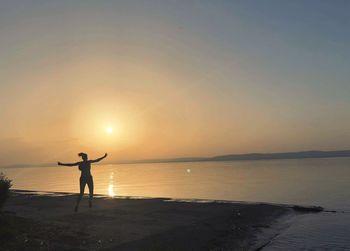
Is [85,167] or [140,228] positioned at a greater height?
[85,167]


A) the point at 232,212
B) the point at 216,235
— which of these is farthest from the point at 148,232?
the point at 232,212

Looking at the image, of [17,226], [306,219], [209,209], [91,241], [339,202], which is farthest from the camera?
[339,202]

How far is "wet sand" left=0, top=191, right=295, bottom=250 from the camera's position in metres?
13.6

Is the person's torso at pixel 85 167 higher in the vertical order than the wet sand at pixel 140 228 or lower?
higher

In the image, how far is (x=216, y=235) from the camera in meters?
16.7

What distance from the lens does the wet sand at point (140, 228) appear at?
536 inches

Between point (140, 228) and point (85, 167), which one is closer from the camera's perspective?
point (140, 228)

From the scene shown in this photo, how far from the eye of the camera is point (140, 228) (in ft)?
57.9

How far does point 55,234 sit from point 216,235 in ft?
21.9

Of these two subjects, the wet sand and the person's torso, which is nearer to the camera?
the wet sand

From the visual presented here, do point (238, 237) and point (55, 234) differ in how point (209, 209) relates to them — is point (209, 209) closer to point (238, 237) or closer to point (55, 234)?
point (238, 237)

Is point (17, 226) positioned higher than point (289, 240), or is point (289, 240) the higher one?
point (17, 226)

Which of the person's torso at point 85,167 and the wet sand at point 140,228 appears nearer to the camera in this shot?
the wet sand at point 140,228

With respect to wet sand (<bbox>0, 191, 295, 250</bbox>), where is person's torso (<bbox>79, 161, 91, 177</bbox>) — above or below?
above
